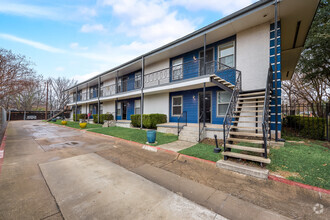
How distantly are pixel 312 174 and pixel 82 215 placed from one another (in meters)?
5.33

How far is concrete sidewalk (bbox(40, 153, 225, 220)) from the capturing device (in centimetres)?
234

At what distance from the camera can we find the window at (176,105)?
11273 millimetres

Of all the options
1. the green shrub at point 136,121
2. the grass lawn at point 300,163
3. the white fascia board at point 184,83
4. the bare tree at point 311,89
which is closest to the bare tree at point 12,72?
the green shrub at point 136,121

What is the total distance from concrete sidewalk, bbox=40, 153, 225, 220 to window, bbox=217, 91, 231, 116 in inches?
278

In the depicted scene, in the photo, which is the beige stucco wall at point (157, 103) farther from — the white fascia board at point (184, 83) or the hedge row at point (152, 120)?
the white fascia board at point (184, 83)

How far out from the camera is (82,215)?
231cm

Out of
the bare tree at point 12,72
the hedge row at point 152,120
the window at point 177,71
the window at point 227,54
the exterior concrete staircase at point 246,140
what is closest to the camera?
the exterior concrete staircase at point 246,140

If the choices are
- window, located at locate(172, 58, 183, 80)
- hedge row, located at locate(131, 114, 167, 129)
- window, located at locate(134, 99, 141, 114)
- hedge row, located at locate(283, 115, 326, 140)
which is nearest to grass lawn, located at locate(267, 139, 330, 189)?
hedge row, located at locate(283, 115, 326, 140)

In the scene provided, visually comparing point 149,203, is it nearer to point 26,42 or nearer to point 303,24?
point 303,24

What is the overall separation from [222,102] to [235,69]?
222 cm

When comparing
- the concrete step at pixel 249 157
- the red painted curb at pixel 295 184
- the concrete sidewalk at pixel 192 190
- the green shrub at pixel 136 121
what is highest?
the green shrub at pixel 136 121

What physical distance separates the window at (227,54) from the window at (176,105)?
394 centimetres

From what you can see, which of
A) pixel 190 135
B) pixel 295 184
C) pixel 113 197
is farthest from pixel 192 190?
pixel 190 135

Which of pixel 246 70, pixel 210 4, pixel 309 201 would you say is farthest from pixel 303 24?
pixel 309 201
